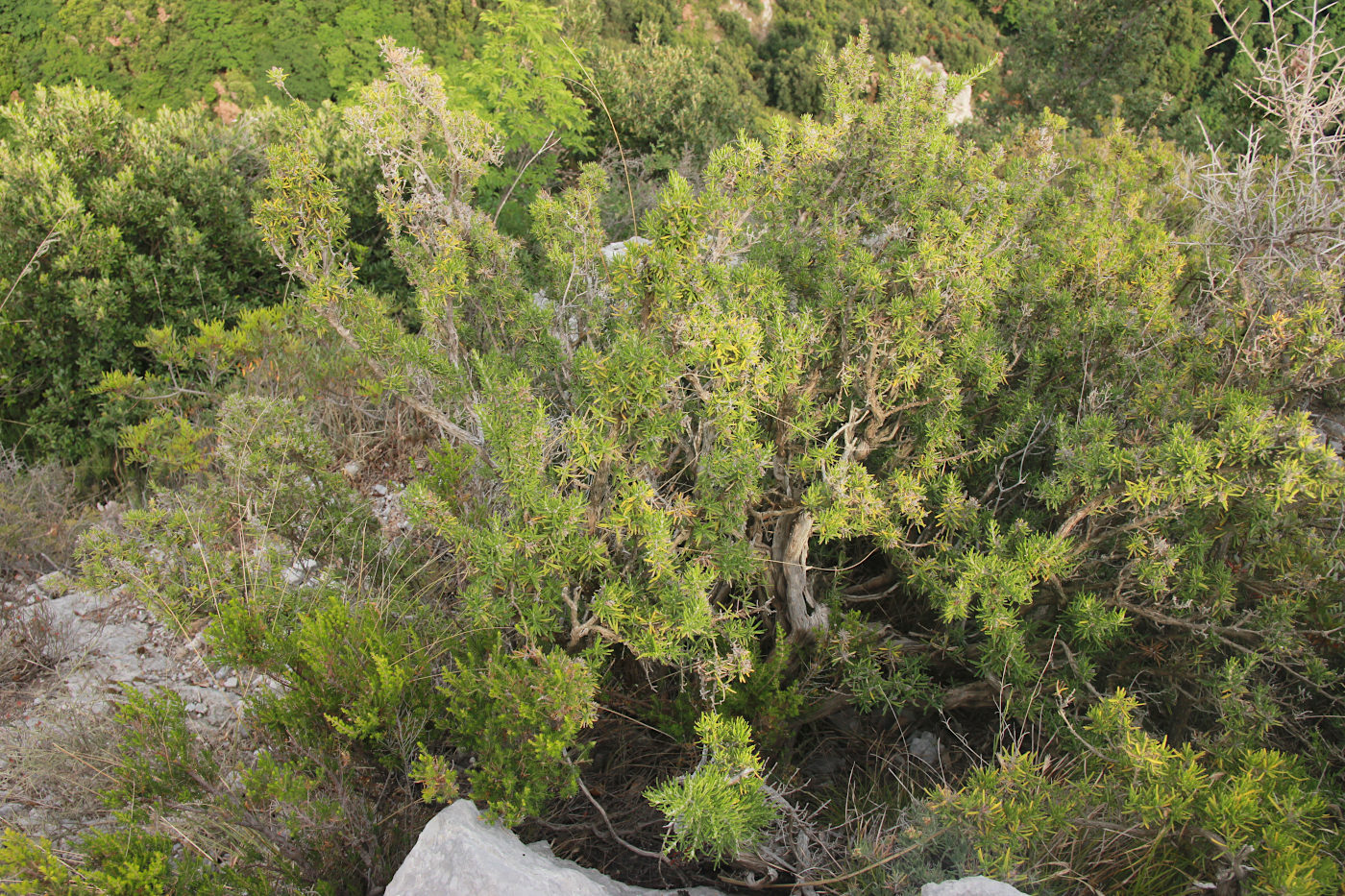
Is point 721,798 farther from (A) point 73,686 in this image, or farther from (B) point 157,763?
(A) point 73,686

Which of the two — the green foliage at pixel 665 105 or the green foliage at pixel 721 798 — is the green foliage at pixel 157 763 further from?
the green foliage at pixel 665 105

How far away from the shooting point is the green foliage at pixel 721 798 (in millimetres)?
1643

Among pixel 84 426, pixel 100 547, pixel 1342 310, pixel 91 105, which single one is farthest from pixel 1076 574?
A: pixel 91 105

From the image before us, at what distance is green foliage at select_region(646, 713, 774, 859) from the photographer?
5.39ft

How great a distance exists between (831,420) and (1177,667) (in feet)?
4.20

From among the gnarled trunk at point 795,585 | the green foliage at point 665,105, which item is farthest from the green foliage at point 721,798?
the green foliage at point 665,105

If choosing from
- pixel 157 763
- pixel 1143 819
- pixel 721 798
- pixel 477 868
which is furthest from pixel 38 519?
pixel 1143 819

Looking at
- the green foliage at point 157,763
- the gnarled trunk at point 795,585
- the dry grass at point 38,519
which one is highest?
the green foliage at point 157,763

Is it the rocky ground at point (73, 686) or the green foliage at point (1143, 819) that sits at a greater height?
the green foliage at point (1143, 819)

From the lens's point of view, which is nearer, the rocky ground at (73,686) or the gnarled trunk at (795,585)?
the rocky ground at (73,686)

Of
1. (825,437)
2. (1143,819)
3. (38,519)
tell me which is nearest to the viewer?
(1143,819)

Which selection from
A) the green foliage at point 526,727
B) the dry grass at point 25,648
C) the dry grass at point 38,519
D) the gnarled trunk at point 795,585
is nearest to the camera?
the green foliage at point 526,727

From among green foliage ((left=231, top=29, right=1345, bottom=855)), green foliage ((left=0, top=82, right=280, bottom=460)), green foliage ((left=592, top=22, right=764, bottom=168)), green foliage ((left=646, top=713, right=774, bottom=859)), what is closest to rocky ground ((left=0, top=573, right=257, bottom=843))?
green foliage ((left=231, top=29, right=1345, bottom=855))

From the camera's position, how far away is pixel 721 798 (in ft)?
5.44
